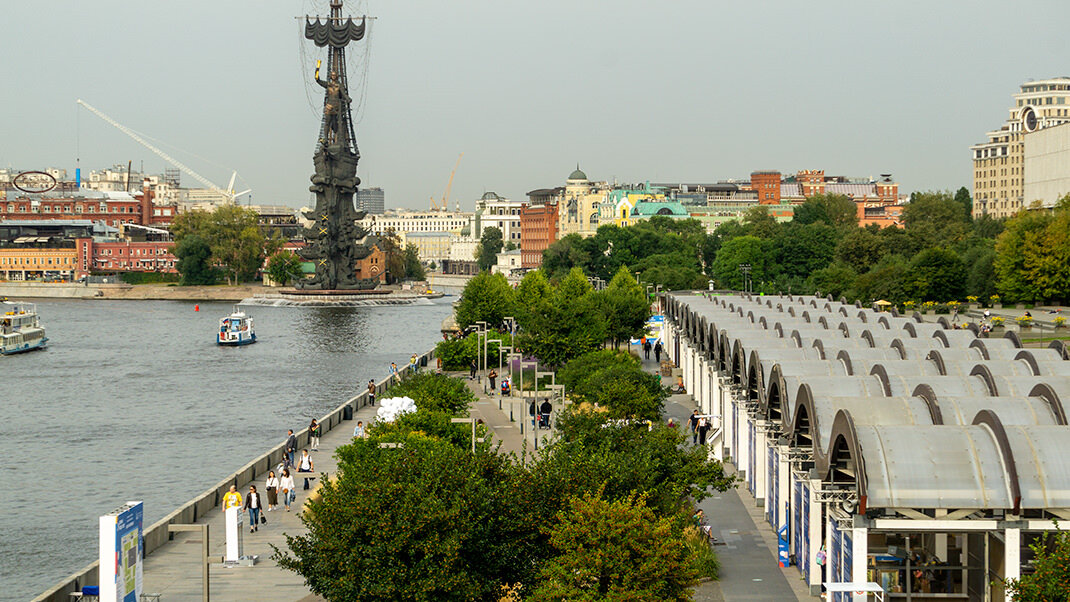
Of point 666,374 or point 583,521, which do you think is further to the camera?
point 666,374

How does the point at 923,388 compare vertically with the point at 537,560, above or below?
above

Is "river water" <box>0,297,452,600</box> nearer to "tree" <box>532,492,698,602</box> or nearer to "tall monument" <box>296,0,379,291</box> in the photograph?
"tree" <box>532,492,698,602</box>

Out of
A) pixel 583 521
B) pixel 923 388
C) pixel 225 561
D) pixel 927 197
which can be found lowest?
pixel 225 561

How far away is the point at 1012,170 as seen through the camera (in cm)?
16475

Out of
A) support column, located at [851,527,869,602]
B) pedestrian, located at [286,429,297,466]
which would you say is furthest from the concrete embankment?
support column, located at [851,527,869,602]

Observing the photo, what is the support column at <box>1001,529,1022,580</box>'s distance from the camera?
16.6 meters

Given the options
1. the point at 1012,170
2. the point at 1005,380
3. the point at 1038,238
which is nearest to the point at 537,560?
the point at 1005,380

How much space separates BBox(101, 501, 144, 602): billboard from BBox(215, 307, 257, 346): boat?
73.6 metres

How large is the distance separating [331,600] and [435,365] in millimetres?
46194

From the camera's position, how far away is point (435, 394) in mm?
35438

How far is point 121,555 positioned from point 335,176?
130 metres

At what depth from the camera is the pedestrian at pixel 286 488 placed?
28953mm

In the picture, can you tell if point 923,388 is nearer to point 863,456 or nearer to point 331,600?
point 863,456

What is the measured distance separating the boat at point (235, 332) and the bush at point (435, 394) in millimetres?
54517
